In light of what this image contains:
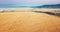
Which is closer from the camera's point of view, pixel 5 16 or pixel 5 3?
pixel 5 16

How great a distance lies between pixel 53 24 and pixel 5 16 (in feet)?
2.32

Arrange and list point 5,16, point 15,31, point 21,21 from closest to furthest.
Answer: point 15,31 → point 21,21 → point 5,16

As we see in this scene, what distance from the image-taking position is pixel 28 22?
1291mm

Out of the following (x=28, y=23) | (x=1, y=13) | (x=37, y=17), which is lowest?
(x=28, y=23)

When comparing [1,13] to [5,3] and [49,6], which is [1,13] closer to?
[5,3]

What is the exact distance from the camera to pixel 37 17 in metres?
1.42

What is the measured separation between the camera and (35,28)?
1.14 meters

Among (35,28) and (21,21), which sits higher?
(21,21)

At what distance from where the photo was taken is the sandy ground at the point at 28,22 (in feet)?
3.72

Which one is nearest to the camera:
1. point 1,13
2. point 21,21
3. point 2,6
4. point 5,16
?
point 21,21

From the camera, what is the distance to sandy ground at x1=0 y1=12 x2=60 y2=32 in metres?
1.13

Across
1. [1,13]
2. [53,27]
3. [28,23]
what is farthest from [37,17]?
[1,13]

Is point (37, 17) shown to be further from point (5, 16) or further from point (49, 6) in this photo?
point (5, 16)

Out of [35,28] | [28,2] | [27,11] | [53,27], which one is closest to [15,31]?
[35,28]
